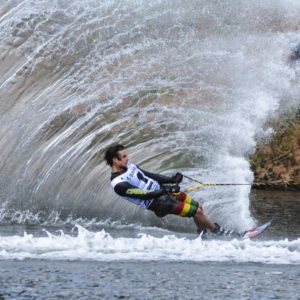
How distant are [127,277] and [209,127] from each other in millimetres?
5741

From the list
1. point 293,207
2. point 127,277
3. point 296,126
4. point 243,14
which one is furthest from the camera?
point 296,126

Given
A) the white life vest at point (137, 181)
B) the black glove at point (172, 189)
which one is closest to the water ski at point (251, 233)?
the black glove at point (172, 189)

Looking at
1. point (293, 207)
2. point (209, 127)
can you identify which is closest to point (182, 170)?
point (209, 127)

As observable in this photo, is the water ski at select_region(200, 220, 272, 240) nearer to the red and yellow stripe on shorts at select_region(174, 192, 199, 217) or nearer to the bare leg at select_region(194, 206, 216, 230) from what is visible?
the bare leg at select_region(194, 206, 216, 230)

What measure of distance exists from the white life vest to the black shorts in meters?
0.12

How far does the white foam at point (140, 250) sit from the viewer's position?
8.91 metres

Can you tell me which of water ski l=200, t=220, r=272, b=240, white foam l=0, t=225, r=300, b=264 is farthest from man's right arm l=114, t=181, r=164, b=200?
water ski l=200, t=220, r=272, b=240

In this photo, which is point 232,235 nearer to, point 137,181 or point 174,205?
point 174,205

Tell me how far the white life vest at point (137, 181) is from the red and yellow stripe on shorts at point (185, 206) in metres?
0.32

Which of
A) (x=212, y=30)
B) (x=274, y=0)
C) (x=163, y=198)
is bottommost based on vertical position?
(x=163, y=198)

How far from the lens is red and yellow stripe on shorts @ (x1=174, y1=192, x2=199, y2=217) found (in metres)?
10.5

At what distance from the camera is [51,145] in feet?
44.0

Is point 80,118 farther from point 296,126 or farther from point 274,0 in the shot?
point 296,126

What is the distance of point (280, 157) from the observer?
70.9 ft
